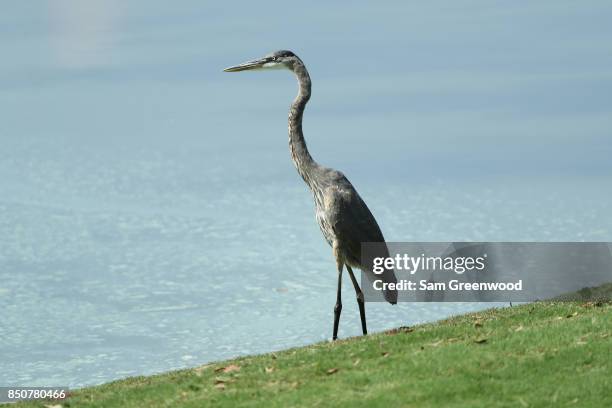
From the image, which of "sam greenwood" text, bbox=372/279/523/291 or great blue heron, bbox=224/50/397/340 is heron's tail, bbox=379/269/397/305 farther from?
"sam greenwood" text, bbox=372/279/523/291

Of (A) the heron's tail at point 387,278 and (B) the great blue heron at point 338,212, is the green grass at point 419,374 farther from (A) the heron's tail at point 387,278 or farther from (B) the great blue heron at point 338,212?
(A) the heron's tail at point 387,278

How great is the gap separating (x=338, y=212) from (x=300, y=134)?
4.15ft

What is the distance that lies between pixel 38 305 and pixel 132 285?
2181mm

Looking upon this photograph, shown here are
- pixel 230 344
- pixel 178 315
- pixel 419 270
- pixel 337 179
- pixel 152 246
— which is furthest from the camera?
pixel 152 246

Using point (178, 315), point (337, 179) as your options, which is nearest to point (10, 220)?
point (178, 315)

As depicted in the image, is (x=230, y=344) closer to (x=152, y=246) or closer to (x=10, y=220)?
(x=152, y=246)

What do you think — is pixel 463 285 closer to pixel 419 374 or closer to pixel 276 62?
pixel 276 62

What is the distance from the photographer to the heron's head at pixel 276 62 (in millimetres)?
14758

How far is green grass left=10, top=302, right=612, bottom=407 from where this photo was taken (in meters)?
10.1

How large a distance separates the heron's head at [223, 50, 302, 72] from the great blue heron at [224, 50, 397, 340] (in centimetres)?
13

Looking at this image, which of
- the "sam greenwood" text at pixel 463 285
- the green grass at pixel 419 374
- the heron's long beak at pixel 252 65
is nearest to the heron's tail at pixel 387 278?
the green grass at pixel 419 374

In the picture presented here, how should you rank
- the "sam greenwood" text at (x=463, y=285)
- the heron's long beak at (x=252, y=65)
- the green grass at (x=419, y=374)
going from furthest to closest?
the "sam greenwood" text at (x=463, y=285) < the heron's long beak at (x=252, y=65) < the green grass at (x=419, y=374)

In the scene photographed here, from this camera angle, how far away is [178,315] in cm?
2444

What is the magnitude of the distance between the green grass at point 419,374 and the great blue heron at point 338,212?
4.47ft
